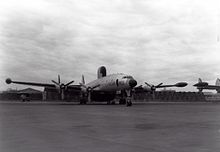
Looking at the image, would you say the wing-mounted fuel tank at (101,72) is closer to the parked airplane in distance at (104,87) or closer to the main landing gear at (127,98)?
the parked airplane in distance at (104,87)

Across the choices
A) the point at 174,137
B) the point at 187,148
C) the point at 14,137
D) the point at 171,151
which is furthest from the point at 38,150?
the point at 174,137

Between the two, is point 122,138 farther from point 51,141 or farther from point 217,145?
point 217,145

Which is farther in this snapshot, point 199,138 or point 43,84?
point 43,84

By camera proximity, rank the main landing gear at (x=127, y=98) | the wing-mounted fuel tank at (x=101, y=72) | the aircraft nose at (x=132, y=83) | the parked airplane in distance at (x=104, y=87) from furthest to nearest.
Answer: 1. the wing-mounted fuel tank at (x=101, y=72)
2. the parked airplane in distance at (x=104, y=87)
3. the aircraft nose at (x=132, y=83)
4. the main landing gear at (x=127, y=98)

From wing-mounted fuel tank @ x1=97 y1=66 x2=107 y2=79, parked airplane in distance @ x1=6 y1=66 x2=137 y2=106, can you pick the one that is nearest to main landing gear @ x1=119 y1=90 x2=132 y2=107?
parked airplane in distance @ x1=6 y1=66 x2=137 y2=106

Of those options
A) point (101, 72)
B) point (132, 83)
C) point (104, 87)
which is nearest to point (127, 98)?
point (132, 83)

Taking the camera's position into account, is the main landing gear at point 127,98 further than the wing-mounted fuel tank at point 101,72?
No

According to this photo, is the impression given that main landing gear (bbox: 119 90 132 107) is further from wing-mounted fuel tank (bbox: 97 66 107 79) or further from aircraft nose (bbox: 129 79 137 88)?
wing-mounted fuel tank (bbox: 97 66 107 79)

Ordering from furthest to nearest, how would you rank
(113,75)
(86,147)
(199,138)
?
(113,75)
(199,138)
(86,147)

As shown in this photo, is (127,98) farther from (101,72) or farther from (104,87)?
(101,72)

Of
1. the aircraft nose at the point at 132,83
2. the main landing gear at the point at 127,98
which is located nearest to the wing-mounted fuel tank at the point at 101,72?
the main landing gear at the point at 127,98

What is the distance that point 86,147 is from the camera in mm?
8492

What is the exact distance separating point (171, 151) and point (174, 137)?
2596 mm

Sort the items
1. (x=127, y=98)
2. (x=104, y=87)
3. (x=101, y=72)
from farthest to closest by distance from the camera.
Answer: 1. (x=101, y=72)
2. (x=104, y=87)
3. (x=127, y=98)
